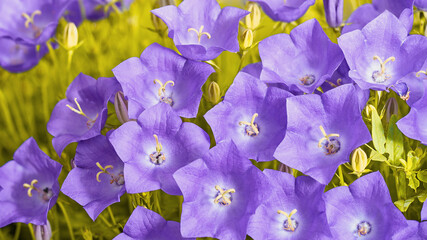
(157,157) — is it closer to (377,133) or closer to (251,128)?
(251,128)

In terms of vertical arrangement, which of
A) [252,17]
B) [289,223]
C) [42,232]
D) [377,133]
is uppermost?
[252,17]

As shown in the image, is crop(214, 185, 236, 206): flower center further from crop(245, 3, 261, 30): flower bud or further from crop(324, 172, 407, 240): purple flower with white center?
crop(245, 3, 261, 30): flower bud

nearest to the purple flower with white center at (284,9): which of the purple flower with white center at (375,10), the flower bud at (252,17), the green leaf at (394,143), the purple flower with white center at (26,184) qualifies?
the flower bud at (252,17)

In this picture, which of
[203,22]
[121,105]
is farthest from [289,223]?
[203,22]

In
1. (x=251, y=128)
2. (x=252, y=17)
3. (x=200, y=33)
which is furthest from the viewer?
(x=252, y=17)

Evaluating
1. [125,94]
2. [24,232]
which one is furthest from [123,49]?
[125,94]

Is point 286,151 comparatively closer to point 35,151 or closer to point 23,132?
point 35,151

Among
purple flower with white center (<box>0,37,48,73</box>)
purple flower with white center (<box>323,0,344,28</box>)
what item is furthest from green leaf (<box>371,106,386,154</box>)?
purple flower with white center (<box>0,37,48,73</box>)
